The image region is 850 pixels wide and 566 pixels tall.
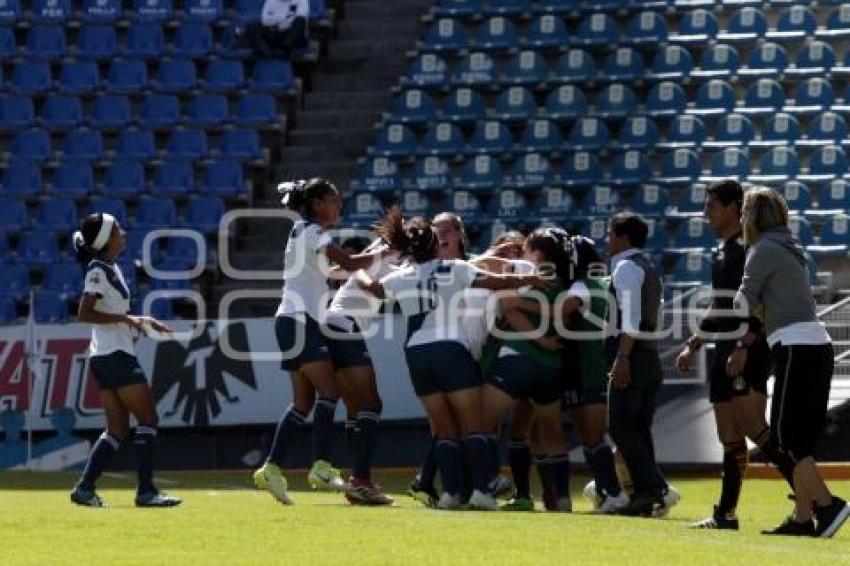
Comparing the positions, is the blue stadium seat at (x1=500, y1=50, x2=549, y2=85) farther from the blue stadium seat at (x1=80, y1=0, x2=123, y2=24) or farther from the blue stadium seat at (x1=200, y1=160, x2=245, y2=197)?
the blue stadium seat at (x1=80, y1=0, x2=123, y2=24)

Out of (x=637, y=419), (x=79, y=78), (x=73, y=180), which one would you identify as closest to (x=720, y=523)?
(x=637, y=419)

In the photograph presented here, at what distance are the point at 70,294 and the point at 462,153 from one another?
513 cm

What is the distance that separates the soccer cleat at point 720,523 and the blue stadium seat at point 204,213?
14233 millimetres

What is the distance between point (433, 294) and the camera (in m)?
14.4

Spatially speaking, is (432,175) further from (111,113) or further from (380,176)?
(111,113)

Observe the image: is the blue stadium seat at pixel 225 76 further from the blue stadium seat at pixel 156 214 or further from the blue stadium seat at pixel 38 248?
the blue stadium seat at pixel 38 248

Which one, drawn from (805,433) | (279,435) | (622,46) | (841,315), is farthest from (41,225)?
(805,433)

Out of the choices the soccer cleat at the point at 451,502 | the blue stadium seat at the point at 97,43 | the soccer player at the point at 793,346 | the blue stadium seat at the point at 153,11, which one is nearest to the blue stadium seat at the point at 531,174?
the blue stadium seat at the point at 153,11

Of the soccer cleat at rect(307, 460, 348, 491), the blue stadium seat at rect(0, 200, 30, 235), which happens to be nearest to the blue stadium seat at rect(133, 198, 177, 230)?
the blue stadium seat at rect(0, 200, 30, 235)

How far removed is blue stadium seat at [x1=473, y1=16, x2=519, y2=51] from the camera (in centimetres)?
2827

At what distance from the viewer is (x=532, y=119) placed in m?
27.0

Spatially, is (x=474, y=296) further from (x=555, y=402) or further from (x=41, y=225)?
(x=41, y=225)

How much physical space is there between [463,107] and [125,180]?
14.5ft

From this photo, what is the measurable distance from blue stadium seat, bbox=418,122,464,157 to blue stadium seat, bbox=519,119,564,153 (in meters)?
0.81
